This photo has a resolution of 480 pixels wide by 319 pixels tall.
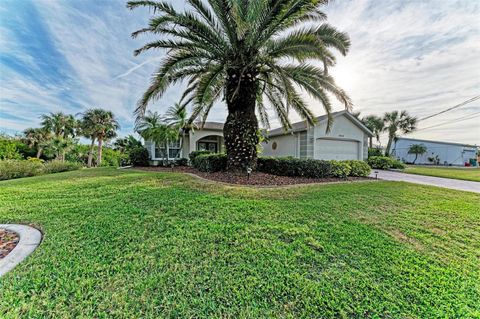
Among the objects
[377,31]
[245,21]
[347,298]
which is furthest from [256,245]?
[377,31]

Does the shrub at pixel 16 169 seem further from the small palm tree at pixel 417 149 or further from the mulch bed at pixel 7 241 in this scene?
the small palm tree at pixel 417 149

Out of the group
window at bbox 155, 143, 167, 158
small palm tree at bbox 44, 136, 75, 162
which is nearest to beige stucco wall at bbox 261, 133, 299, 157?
window at bbox 155, 143, 167, 158

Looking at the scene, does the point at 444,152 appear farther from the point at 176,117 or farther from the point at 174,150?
the point at 176,117

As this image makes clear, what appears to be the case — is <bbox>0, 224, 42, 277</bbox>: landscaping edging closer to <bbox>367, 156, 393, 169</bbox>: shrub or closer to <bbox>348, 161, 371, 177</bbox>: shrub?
<bbox>348, 161, 371, 177</bbox>: shrub

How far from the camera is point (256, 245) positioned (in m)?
3.28

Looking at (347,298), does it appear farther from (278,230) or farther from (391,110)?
(391,110)

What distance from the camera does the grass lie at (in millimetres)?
2210

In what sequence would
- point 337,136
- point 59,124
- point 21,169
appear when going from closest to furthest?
point 21,169, point 337,136, point 59,124

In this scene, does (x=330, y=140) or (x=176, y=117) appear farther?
(x=176, y=117)

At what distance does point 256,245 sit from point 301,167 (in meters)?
7.03

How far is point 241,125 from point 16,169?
51.4 feet

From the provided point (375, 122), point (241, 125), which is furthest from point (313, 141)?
point (375, 122)

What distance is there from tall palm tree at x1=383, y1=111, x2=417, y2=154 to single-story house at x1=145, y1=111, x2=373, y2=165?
864 inches

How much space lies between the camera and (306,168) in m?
9.66
